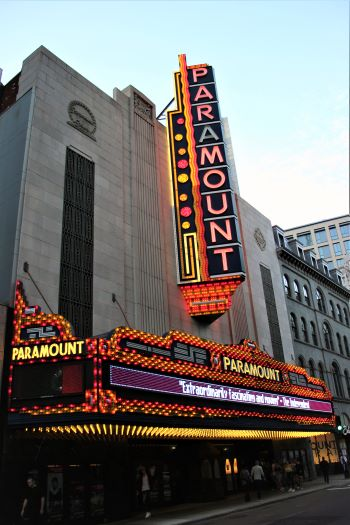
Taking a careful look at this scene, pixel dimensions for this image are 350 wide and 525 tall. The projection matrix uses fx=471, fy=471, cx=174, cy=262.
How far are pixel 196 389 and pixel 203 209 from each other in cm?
1119

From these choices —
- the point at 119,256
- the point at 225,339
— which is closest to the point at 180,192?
the point at 119,256

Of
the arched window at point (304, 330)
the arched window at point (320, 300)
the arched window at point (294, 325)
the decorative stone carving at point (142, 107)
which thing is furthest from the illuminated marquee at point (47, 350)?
the arched window at point (320, 300)

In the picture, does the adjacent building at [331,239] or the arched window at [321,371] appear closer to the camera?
the arched window at [321,371]

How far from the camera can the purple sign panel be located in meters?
16.5

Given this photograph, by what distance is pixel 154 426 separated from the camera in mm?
17734

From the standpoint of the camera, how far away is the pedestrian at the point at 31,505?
15711 mm

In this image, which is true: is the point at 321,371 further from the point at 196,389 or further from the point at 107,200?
the point at 107,200

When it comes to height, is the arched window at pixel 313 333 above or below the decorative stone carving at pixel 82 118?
below

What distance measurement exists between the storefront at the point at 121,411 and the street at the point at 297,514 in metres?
3.63

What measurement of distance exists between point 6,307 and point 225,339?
1608 centimetres

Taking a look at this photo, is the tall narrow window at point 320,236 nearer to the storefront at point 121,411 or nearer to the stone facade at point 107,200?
the stone facade at point 107,200

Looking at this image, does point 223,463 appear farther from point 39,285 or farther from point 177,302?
point 39,285

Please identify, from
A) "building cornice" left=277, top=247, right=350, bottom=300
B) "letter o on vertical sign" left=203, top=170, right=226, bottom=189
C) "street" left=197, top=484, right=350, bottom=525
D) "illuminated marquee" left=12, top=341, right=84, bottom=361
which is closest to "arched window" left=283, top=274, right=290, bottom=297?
"building cornice" left=277, top=247, right=350, bottom=300

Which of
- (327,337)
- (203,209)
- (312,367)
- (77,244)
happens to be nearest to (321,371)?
(312,367)
